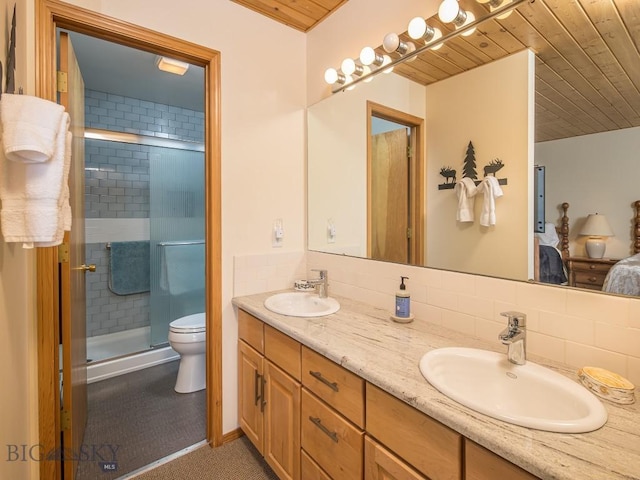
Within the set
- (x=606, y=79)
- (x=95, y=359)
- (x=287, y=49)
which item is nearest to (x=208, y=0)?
(x=287, y=49)

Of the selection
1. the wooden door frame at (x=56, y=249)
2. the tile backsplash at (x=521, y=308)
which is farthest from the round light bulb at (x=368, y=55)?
the tile backsplash at (x=521, y=308)

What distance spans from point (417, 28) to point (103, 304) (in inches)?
134

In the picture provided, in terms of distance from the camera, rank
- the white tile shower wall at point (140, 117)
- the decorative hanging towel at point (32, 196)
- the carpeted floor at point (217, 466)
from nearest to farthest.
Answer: the decorative hanging towel at point (32, 196), the carpeted floor at point (217, 466), the white tile shower wall at point (140, 117)

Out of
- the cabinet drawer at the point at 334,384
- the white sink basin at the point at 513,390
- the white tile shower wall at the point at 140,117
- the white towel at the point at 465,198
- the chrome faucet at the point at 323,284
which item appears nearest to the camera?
the white sink basin at the point at 513,390

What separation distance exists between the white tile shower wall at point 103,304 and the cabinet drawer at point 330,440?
2.63 m

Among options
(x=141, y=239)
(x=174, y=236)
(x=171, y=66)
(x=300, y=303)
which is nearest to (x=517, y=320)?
(x=300, y=303)

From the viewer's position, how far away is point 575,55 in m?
1.00

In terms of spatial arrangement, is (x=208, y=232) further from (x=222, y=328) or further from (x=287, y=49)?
(x=287, y=49)

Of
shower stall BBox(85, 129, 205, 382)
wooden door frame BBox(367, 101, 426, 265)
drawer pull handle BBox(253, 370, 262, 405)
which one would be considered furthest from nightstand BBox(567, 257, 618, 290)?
shower stall BBox(85, 129, 205, 382)

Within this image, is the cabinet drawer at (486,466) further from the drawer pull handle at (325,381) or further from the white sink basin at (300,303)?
the white sink basin at (300,303)

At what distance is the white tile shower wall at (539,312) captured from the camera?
2.95 ft

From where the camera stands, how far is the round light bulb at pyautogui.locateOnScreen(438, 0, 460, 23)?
121 centimetres

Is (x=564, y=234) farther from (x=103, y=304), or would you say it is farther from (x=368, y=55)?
(x=103, y=304)

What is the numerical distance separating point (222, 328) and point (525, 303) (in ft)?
4.85
